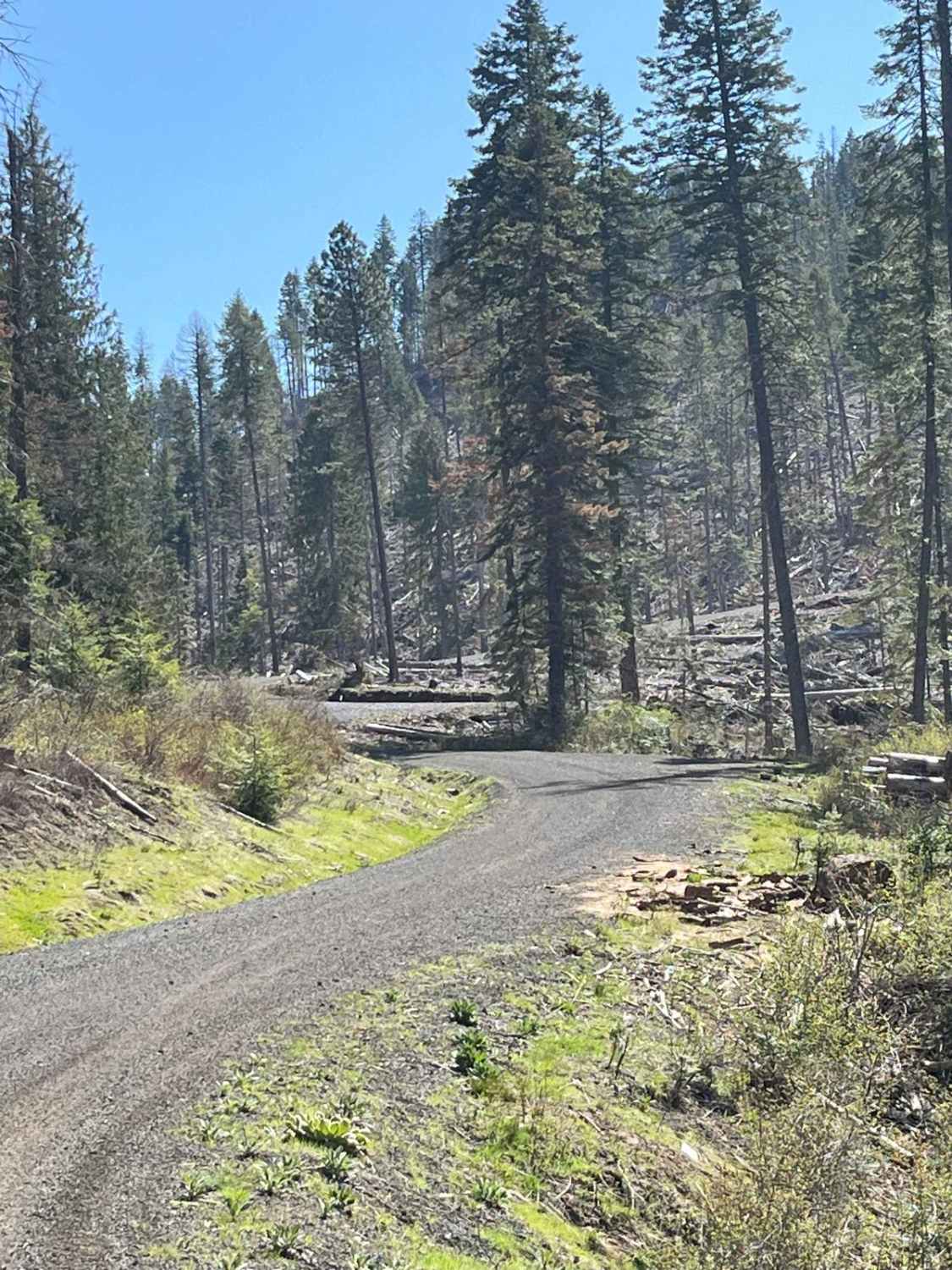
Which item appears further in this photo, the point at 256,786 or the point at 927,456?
the point at 927,456

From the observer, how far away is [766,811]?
16.9 meters

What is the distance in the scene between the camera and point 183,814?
529 inches

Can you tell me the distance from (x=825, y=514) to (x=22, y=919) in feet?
220

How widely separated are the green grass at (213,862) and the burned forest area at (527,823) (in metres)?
0.07

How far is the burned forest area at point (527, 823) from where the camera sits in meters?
5.37

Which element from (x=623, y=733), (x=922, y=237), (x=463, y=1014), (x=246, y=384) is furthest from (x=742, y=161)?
(x=246, y=384)

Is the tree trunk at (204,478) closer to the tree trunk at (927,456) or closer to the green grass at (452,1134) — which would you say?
the tree trunk at (927,456)

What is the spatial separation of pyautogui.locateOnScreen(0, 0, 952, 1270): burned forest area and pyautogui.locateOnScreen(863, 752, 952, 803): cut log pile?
57 millimetres

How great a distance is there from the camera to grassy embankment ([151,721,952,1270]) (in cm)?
486

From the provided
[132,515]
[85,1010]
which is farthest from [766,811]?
[132,515]

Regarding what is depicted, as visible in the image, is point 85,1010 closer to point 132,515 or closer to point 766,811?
point 766,811

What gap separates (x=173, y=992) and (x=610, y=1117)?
334 centimetres

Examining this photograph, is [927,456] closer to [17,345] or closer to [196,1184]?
[17,345]

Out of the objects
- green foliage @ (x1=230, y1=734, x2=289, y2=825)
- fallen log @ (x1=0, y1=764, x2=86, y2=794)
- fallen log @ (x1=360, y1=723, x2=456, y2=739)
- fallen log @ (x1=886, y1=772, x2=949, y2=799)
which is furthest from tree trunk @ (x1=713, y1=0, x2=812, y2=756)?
fallen log @ (x1=0, y1=764, x2=86, y2=794)
